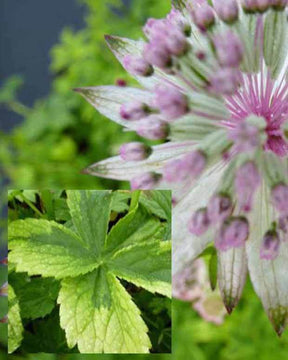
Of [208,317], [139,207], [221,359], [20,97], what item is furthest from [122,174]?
[20,97]

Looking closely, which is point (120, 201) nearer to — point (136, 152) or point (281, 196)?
point (136, 152)

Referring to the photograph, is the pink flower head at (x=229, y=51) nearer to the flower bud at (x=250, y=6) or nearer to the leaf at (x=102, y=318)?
the flower bud at (x=250, y=6)

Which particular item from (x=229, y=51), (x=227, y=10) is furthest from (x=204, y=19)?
(x=229, y=51)

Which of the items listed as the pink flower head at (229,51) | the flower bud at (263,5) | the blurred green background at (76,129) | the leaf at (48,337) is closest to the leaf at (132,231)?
the leaf at (48,337)

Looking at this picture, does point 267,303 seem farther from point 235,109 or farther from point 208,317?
point 208,317

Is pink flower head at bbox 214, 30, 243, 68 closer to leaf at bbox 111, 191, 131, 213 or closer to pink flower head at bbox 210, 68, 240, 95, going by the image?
pink flower head at bbox 210, 68, 240, 95

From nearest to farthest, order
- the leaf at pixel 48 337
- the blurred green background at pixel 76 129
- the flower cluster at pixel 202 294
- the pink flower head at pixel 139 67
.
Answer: the leaf at pixel 48 337
the pink flower head at pixel 139 67
the flower cluster at pixel 202 294
the blurred green background at pixel 76 129
